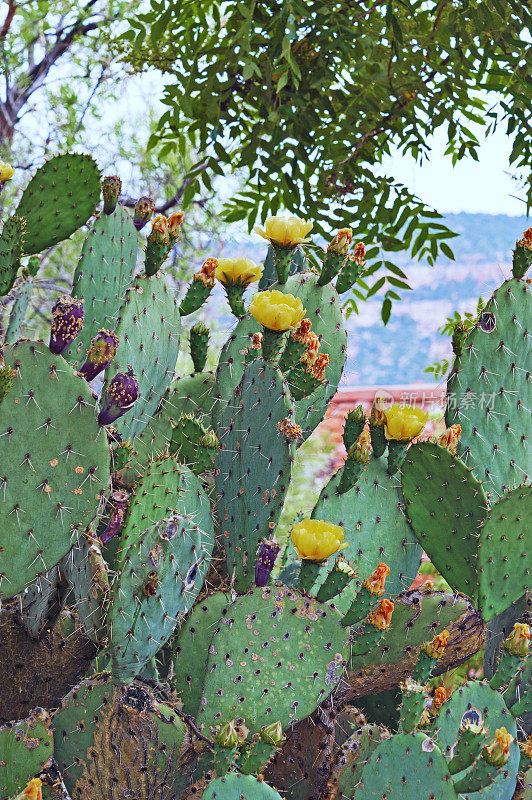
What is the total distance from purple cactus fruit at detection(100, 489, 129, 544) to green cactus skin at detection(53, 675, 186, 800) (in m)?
0.25

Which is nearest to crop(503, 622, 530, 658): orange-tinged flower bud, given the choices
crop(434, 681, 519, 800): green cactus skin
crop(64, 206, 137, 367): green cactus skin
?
crop(434, 681, 519, 800): green cactus skin

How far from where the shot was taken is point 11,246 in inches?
59.7

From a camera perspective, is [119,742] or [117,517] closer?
[119,742]

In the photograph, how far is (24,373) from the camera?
1079mm

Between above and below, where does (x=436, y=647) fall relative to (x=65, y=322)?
below

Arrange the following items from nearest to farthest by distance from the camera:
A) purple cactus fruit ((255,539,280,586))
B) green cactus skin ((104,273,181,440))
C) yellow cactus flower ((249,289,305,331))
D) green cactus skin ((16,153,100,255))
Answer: purple cactus fruit ((255,539,280,586)) → yellow cactus flower ((249,289,305,331)) → green cactus skin ((104,273,181,440)) → green cactus skin ((16,153,100,255))

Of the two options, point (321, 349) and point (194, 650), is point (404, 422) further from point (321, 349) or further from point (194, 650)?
point (194, 650)

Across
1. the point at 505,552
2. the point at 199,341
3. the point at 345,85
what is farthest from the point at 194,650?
the point at 345,85

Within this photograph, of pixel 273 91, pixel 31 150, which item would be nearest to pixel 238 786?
pixel 273 91

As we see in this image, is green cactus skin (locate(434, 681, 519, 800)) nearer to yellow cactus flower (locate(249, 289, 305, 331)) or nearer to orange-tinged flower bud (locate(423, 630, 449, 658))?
orange-tinged flower bud (locate(423, 630, 449, 658))

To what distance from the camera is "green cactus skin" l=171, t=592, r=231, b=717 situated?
112 cm

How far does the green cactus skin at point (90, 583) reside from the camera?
43.6 inches

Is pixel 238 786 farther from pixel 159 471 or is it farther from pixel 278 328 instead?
pixel 278 328

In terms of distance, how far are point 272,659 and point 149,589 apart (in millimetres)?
199
